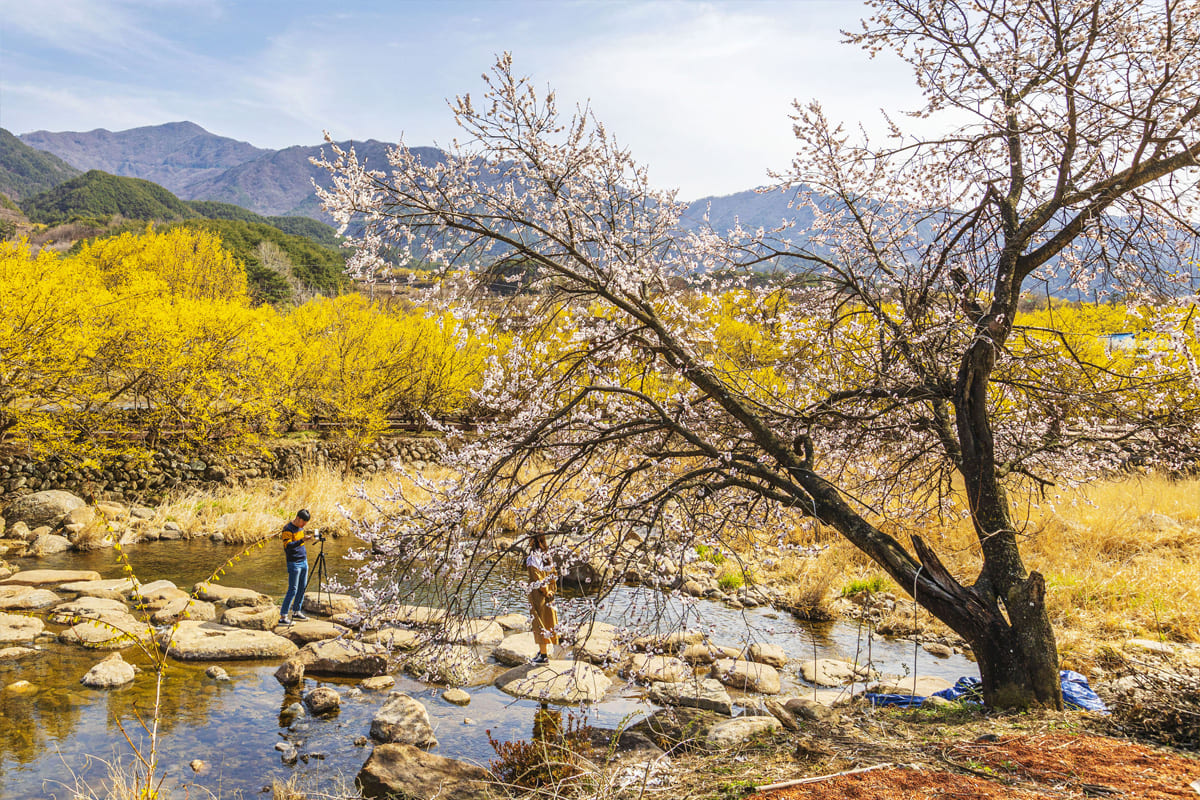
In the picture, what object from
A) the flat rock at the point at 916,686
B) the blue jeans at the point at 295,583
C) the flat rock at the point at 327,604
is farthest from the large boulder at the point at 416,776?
the flat rock at the point at 327,604

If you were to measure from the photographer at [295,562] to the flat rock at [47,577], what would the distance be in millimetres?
3653

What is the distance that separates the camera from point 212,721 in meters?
6.59

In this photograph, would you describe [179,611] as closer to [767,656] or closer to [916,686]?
[767,656]

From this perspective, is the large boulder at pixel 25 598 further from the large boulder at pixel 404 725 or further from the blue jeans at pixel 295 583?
the large boulder at pixel 404 725

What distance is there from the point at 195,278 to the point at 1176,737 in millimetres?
35779

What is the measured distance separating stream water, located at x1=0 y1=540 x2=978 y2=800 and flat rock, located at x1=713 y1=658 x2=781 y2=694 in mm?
210

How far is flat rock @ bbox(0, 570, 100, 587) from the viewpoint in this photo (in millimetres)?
10031

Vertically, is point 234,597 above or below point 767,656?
below

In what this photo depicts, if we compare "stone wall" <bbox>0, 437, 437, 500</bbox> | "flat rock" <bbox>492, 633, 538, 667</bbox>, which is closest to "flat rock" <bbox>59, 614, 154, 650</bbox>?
"flat rock" <bbox>492, 633, 538, 667</bbox>

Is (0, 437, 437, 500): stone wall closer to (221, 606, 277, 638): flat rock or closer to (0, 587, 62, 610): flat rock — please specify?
(0, 587, 62, 610): flat rock

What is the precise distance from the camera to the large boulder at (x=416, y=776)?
486 cm

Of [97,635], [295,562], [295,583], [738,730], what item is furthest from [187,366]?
[738,730]

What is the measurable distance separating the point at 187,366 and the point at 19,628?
377 inches

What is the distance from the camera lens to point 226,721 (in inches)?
260
